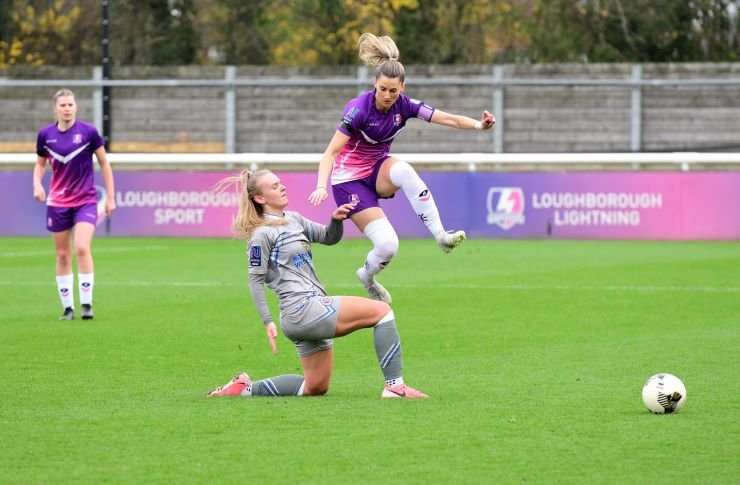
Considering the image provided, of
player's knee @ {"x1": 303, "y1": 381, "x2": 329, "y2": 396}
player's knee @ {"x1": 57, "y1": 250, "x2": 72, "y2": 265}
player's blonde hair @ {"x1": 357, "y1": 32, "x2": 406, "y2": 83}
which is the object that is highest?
player's blonde hair @ {"x1": 357, "y1": 32, "x2": 406, "y2": 83}

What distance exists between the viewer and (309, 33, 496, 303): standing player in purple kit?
9938mm

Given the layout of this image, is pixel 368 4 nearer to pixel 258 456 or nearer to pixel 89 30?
pixel 89 30

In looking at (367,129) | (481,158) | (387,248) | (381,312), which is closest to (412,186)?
(387,248)

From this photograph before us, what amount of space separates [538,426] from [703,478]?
4.39 ft

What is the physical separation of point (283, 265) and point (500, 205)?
16065 mm

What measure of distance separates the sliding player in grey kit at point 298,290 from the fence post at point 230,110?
22.2m

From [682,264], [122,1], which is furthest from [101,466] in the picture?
[122,1]

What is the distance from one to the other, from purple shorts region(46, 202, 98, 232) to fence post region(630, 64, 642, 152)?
18.1 metres

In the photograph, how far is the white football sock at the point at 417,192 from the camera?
1043cm

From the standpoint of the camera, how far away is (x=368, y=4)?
36000mm

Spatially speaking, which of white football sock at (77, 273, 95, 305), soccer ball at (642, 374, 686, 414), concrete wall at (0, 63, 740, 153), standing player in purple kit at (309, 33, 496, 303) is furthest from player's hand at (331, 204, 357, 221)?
concrete wall at (0, 63, 740, 153)

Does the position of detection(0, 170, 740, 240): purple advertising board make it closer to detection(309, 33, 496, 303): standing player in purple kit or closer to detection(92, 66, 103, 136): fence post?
detection(92, 66, 103, 136): fence post

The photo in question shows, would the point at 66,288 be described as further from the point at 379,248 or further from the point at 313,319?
the point at 313,319

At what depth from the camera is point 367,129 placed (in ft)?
33.4
